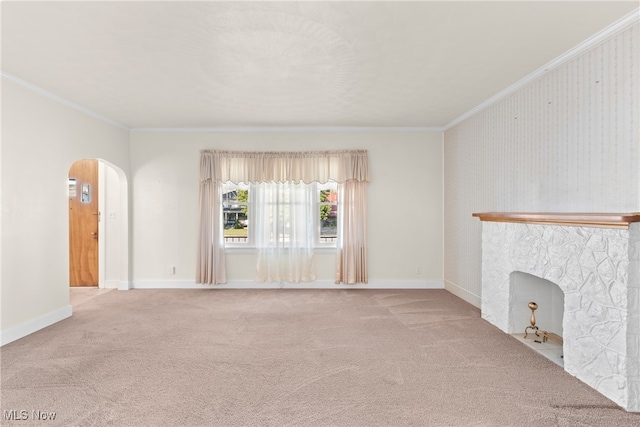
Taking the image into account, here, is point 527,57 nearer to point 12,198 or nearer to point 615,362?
point 615,362

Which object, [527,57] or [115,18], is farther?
[527,57]

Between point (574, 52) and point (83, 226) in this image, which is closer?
point (574, 52)

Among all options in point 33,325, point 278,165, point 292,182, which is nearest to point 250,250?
point 292,182

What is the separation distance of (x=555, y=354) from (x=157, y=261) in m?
5.46

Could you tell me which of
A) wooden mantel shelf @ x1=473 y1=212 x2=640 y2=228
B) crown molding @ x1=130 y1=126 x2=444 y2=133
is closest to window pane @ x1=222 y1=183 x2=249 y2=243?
crown molding @ x1=130 y1=126 x2=444 y2=133

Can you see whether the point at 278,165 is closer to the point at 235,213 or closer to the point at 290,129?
the point at 290,129

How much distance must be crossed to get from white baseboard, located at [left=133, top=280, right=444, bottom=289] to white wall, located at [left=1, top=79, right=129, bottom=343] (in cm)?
144

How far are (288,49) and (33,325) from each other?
390 cm

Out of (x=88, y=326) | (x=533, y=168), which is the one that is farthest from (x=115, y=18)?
(x=533, y=168)

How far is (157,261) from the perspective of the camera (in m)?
5.33

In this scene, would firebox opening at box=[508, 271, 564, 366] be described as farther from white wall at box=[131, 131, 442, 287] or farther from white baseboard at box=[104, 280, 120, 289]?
white baseboard at box=[104, 280, 120, 289]

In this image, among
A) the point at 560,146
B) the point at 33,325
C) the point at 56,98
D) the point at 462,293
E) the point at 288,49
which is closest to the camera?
the point at 288,49

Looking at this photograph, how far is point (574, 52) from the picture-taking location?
8.84 ft

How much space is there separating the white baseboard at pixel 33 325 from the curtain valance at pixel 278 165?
253cm
